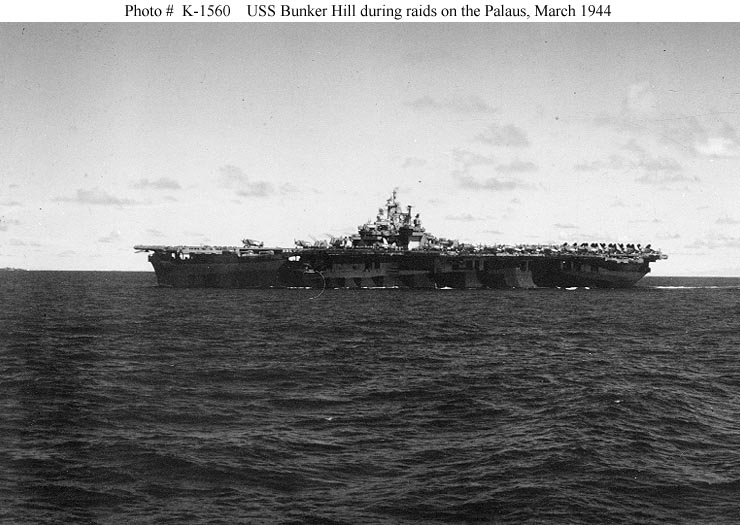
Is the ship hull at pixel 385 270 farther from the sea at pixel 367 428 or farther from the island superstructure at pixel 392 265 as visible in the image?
the sea at pixel 367 428

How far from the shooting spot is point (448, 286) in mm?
63375

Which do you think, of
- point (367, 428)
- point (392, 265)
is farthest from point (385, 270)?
point (367, 428)

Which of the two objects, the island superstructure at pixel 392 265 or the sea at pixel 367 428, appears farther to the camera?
the island superstructure at pixel 392 265

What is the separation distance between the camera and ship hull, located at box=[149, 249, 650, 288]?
60312mm

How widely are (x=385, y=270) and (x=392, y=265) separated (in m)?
0.79

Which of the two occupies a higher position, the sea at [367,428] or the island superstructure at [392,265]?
the island superstructure at [392,265]

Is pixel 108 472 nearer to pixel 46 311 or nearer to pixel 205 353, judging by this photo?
pixel 205 353

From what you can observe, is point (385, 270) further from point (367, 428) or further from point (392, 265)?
point (367, 428)

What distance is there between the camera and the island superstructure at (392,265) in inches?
2377

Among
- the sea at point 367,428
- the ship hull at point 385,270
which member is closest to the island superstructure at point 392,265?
the ship hull at point 385,270
